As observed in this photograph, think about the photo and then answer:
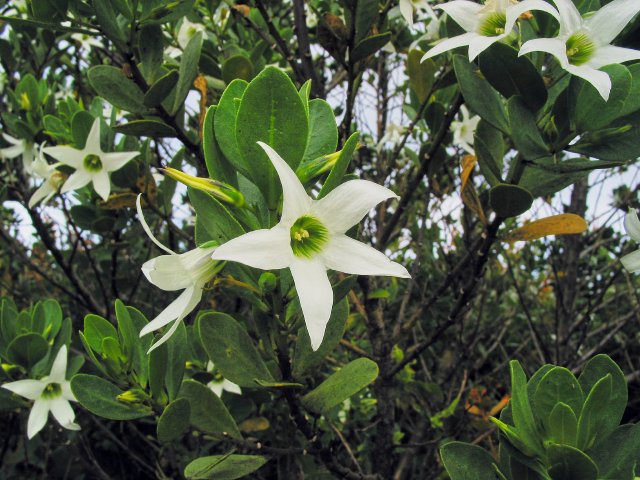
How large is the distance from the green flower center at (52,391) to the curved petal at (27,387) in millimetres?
53

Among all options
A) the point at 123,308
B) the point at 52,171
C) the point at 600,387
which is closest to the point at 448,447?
the point at 600,387

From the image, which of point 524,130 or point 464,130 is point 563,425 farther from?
point 464,130

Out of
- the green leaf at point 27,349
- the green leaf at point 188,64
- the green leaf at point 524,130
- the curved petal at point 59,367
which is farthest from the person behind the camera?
the curved petal at point 59,367

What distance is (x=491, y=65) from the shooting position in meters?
1.23

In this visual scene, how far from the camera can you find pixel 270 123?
984 mm

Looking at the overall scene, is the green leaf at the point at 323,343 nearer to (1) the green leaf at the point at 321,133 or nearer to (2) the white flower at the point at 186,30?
(1) the green leaf at the point at 321,133

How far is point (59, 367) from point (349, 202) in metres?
1.35

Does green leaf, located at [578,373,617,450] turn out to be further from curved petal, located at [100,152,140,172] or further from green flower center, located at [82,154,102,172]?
green flower center, located at [82,154,102,172]

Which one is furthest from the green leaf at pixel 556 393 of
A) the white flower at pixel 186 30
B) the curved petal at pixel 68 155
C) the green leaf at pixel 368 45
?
the white flower at pixel 186 30

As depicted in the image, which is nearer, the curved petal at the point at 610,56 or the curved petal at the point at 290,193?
the curved petal at the point at 290,193

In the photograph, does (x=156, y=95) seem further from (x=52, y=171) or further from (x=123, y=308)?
(x=52, y=171)

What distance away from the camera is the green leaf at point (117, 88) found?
1.57 metres

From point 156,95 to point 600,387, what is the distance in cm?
126

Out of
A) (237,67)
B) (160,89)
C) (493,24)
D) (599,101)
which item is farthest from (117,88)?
(599,101)
